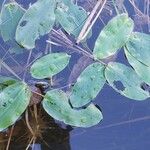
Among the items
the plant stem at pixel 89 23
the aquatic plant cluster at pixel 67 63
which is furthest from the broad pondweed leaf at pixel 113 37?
the plant stem at pixel 89 23

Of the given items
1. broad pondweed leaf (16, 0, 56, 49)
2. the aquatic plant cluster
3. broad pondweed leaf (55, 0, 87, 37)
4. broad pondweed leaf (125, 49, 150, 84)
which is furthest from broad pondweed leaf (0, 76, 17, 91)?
broad pondweed leaf (125, 49, 150, 84)

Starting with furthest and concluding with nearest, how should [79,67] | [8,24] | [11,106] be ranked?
1. [79,67]
2. [8,24]
3. [11,106]

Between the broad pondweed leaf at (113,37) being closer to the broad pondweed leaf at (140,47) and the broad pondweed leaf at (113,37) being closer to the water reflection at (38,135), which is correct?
the broad pondweed leaf at (140,47)

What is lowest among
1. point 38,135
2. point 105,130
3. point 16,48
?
point 105,130

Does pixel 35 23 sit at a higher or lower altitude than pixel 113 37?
higher

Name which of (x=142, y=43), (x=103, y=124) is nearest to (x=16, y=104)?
(x=103, y=124)

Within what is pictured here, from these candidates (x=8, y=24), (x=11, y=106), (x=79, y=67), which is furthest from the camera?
(x=79, y=67)

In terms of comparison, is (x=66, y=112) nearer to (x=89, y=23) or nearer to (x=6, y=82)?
(x=6, y=82)

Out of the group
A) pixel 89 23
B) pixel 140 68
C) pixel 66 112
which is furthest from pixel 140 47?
pixel 66 112
